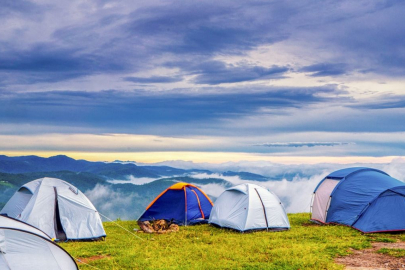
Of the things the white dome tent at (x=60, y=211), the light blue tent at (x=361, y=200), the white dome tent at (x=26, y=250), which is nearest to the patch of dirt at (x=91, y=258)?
the white dome tent at (x=60, y=211)

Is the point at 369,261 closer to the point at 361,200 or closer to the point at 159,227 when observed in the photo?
the point at 361,200

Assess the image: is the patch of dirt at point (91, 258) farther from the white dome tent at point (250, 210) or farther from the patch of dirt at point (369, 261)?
the patch of dirt at point (369, 261)

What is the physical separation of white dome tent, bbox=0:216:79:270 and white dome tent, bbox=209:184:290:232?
9.08 meters

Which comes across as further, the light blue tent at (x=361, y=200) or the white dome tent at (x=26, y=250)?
the light blue tent at (x=361, y=200)

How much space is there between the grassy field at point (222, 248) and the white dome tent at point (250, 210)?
0.44 metres

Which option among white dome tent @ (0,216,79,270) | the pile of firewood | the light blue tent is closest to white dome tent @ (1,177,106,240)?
the pile of firewood

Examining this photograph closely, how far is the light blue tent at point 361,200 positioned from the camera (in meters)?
18.3

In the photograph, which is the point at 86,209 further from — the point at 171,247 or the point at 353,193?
the point at 353,193

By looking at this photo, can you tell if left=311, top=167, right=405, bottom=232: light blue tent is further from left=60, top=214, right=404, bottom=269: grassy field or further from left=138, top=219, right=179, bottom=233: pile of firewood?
left=138, top=219, right=179, bottom=233: pile of firewood

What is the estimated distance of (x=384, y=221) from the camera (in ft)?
59.5

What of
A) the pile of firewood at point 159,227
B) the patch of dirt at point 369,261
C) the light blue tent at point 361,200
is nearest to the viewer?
the patch of dirt at point 369,261

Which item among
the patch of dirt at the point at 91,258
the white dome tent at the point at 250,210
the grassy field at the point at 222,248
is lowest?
the grassy field at the point at 222,248

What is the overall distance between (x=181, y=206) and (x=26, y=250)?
37.2 ft

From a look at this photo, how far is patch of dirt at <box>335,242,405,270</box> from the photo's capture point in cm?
1279
